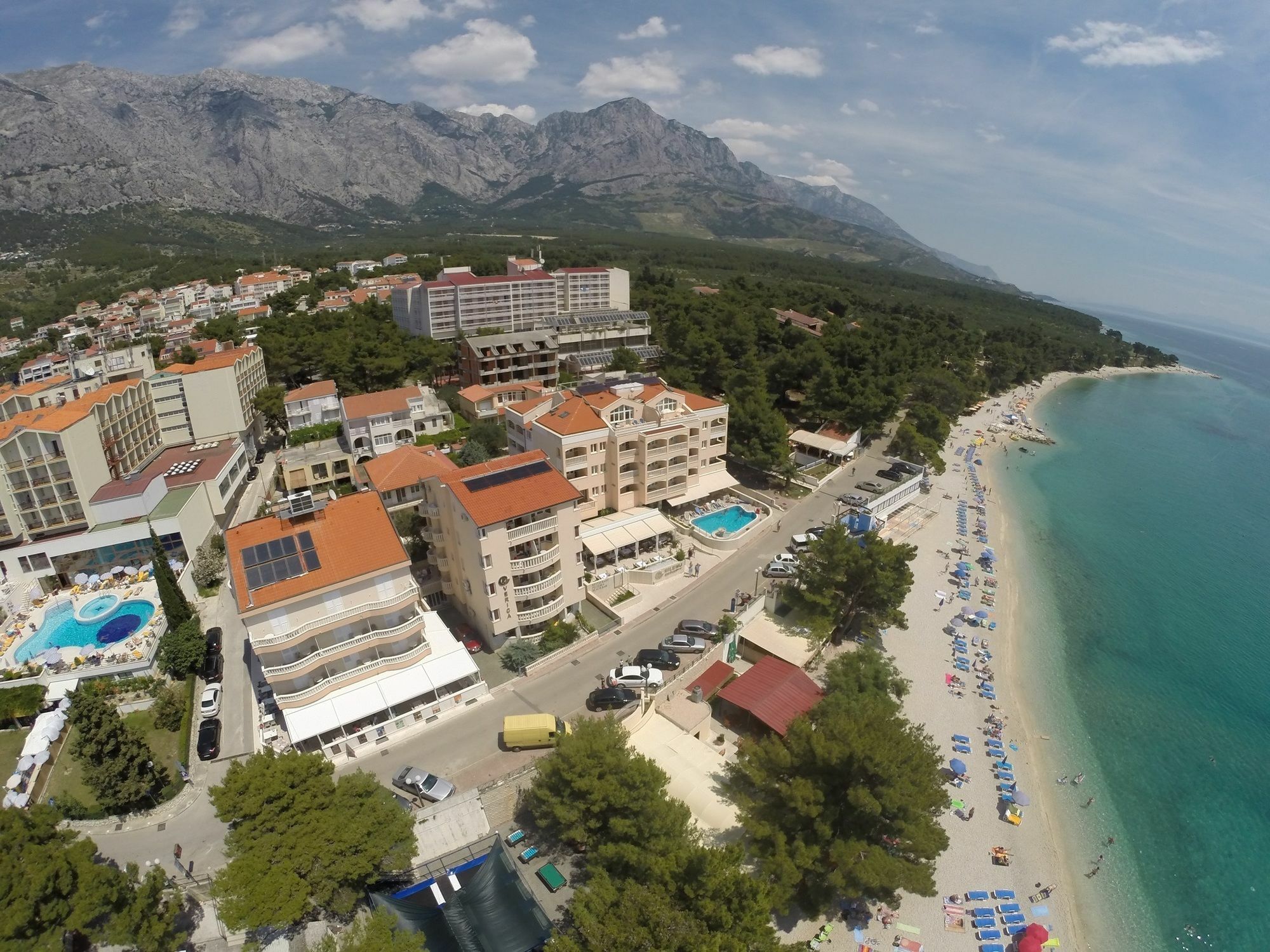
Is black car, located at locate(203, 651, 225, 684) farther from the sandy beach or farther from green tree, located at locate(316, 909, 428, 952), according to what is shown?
the sandy beach

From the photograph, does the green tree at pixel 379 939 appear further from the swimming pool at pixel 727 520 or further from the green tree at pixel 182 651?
the swimming pool at pixel 727 520

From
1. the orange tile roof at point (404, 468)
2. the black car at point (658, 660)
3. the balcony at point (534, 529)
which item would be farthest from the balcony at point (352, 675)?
the orange tile roof at point (404, 468)

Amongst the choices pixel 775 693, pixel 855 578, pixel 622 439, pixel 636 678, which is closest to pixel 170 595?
pixel 636 678

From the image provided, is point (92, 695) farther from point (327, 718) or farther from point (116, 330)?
point (116, 330)

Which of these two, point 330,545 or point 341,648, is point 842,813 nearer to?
point 341,648

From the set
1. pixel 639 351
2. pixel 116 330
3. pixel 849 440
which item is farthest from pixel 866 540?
pixel 116 330

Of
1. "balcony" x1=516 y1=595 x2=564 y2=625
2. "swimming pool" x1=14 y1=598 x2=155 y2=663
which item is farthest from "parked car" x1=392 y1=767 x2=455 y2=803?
"swimming pool" x1=14 y1=598 x2=155 y2=663
